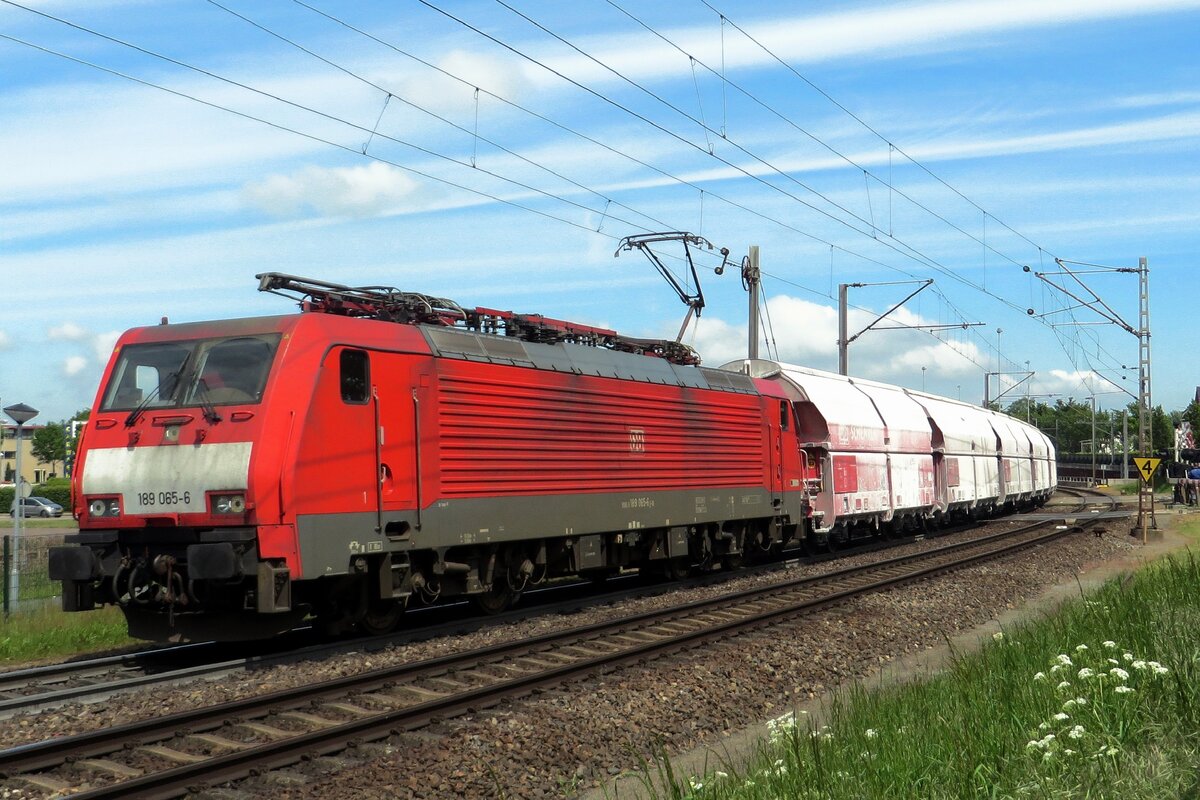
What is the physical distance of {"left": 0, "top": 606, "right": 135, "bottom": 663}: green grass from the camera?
45.8 ft

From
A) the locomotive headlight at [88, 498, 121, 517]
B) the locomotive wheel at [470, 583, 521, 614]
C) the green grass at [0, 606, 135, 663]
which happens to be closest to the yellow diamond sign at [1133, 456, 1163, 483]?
the locomotive wheel at [470, 583, 521, 614]

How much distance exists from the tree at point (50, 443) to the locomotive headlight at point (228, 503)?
82697 mm

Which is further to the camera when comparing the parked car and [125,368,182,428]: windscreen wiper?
the parked car

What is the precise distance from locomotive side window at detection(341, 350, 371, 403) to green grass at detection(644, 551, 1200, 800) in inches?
237

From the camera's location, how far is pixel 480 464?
1427 cm

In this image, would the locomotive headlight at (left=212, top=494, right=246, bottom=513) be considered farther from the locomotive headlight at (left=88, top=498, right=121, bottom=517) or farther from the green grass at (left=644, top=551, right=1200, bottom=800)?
the green grass at (left=644, top=551, right=1200, bottom=800)

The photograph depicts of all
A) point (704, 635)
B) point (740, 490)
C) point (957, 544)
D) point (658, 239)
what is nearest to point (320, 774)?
point (704, 635)

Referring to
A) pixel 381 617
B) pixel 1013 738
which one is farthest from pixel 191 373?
pixel 1013 738

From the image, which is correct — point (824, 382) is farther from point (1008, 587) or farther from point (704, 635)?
point (704, 635)

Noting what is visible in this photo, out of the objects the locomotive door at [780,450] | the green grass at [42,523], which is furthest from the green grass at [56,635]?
the green grass at [42,523]

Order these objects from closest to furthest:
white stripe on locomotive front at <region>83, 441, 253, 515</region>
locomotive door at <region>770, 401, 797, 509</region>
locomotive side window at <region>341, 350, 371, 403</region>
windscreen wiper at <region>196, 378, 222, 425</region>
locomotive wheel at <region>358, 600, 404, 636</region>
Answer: white stripe on locomotive front at <region>83, 441, 253, 515</region>
windscreen wiper at <region>196, 378, 222, 425</region>
locomotive side window at <region>341, 350, 371, 403</region>
locomotive wheel at <region>358, 600, 404, 636</region>
locomotive door at <region>770, 401, 797, 509</region>

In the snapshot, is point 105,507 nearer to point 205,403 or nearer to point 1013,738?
point 205,403

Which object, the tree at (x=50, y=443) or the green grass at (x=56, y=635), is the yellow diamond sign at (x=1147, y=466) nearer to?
the green grass at (x=56, y=635)

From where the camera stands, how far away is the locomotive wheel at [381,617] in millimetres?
13461
